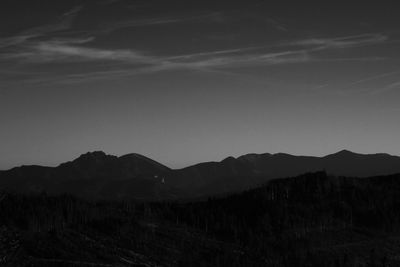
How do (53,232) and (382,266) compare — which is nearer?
(53,232)

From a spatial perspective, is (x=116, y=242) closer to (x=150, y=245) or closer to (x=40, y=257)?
(x=150, y=245)

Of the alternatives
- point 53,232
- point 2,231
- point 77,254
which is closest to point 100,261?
point 77,254

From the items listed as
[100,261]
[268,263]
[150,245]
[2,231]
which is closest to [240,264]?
[268,263]

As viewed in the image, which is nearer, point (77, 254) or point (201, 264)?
point (77, 254)

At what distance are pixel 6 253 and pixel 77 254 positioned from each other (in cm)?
13415

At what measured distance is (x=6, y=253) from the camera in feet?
110

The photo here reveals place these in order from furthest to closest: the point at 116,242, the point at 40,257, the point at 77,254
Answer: the point at 116,242
the point at 77,254
the point at 40,257

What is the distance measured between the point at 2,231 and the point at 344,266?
183 m

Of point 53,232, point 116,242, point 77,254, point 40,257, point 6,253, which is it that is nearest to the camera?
point 6,253

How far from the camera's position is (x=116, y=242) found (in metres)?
196

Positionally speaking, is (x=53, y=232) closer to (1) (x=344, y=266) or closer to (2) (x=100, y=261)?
(2) (x=100, y=261)

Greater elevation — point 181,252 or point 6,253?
point 6,253

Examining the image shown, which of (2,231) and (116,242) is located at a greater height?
(2,231)

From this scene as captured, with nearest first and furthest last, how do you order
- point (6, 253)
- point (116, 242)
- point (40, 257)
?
point (6, 253), point (40, 257), point (116, 242)
